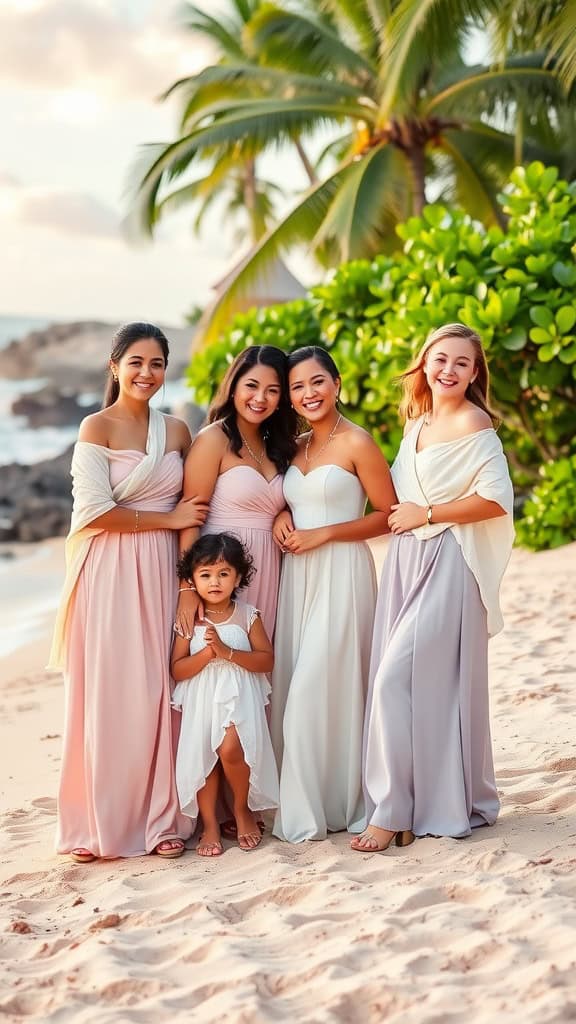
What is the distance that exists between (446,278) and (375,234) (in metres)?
7.20

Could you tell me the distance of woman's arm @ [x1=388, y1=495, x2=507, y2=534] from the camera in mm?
4246

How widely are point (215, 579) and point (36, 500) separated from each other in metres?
15.8

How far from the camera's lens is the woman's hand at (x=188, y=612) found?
14.6 feet

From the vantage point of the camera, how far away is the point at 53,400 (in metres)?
41.8

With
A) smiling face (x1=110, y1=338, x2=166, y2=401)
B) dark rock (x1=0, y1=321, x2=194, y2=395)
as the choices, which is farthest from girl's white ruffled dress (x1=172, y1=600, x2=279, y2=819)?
dark rock (x1=0, y1=321, x2=194, y2=395)

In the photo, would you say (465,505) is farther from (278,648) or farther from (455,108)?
(455,108)

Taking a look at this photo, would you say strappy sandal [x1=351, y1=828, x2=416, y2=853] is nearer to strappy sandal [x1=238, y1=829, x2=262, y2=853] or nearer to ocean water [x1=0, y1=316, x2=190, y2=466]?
strappy sandal [x1=238, y1=829, x2=262, y2=853]

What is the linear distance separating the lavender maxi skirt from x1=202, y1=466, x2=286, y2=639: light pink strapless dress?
59 cm

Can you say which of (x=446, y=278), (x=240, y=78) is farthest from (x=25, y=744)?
(x=240, y=78)

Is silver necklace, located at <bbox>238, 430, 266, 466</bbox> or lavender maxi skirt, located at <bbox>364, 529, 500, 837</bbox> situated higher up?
silver necklace, located at <bbox>238, 430, 266, 466</bbox>

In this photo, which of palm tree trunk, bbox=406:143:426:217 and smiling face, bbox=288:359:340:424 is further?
palm tree trunk, bbox=406:143:426:217

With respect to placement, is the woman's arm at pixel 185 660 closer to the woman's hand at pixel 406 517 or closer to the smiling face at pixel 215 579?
the smiling face at pixel 215 579

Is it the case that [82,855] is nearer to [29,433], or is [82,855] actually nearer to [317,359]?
[317,359]

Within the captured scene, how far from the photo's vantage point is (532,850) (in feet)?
13.1
